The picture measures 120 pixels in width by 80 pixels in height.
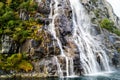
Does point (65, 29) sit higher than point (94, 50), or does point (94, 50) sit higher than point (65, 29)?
point (65, 29)

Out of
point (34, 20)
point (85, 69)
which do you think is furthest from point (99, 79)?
point (34, 20)

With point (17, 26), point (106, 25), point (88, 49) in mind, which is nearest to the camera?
point (17, 26)

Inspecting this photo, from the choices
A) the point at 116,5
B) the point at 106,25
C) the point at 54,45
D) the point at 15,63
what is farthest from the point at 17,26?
the point at 116,5

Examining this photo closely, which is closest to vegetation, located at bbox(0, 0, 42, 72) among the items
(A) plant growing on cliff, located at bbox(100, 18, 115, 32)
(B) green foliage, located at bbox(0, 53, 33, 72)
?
(B) green foliage, located at bbox(0, 53, 33, 72)

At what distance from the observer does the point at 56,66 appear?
4706 cm

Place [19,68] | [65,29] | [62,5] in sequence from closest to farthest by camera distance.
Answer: [19,68] < [65,29] < [62,5]

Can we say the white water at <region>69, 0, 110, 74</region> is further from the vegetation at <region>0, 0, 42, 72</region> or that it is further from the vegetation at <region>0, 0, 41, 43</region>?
the vegetation at <region>0, 0, 41, 43</region>

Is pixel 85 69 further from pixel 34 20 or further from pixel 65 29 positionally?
pixel 34 20

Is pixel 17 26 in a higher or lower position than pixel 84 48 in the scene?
higher

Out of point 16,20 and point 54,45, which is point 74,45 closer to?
point 54,45

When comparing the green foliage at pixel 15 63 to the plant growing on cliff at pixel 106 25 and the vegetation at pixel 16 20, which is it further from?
the plant growing on cliff at pixel 106 25

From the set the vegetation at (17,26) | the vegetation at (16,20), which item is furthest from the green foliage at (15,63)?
the vegetation at (16,20)

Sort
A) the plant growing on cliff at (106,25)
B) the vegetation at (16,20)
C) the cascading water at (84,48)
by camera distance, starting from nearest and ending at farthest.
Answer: the cascading water at (84,48), the vegetation at (16,20), the plant growing on cliff at (106,25)

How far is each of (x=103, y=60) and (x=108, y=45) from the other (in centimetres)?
709
